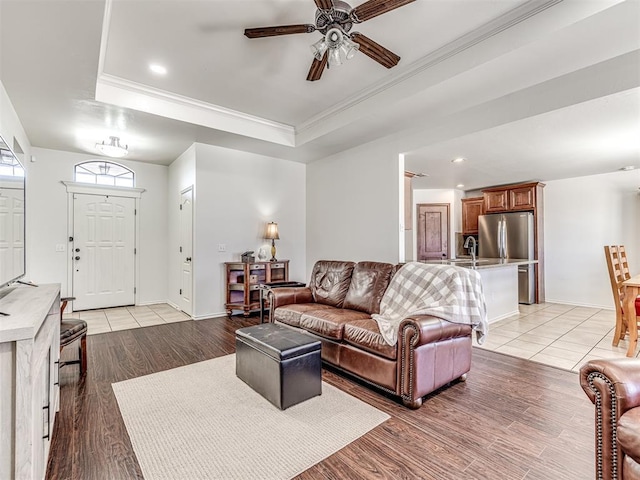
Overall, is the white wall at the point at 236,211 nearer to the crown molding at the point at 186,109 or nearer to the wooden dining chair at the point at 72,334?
the crown molding at the point at 186,109

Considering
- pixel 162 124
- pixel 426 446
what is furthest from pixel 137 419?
pixel 162 124

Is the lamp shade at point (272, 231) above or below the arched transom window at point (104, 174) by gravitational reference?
below

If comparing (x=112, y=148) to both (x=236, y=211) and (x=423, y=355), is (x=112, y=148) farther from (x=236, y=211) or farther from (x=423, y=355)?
(x=423, y=355)

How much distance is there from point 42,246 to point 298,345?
5173mm

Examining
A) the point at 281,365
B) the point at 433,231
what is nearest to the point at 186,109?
the point at 281,365

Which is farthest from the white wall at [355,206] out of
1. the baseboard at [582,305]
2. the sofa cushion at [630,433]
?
the baseboard at [582,305]

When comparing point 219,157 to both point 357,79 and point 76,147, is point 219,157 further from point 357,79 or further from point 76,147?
point 357,79

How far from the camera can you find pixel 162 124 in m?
4.00

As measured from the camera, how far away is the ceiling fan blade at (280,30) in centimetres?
227

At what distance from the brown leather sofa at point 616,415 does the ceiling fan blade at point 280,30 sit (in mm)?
2610

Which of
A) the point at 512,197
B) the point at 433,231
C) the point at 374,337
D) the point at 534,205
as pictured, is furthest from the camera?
the point at 433,231

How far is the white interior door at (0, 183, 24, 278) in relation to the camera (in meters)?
1.85

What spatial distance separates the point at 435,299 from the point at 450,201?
18.7 ft

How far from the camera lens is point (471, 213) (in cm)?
750
